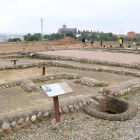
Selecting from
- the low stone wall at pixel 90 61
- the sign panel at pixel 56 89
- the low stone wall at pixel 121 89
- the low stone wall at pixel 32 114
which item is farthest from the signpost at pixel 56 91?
the low stone wall at pixel 90 61

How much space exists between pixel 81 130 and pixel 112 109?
1757 mm

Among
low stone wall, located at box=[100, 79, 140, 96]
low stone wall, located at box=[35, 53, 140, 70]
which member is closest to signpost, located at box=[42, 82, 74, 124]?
low stone wall, located at box=[100, 79, 140, 96]

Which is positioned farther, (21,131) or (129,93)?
A: (129,93)

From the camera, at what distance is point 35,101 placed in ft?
15.9

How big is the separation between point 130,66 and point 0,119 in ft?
27.1

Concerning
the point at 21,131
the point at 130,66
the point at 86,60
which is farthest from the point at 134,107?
the point at 86,60

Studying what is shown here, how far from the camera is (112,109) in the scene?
4875 mm

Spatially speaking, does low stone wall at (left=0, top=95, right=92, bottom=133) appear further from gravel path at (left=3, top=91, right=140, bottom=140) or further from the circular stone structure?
the circular stone structure

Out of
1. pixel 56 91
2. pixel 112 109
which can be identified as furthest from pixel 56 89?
pixel 112 109

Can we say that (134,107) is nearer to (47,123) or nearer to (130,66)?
(47,123)

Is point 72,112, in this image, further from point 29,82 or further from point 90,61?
point 90,61

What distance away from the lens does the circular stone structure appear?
12.8 feet

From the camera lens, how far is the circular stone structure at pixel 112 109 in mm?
3910

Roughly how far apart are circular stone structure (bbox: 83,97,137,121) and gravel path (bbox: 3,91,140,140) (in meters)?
0.11
